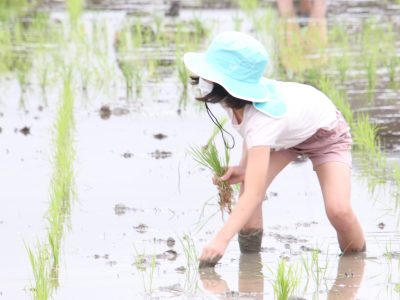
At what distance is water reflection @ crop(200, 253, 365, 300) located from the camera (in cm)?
374

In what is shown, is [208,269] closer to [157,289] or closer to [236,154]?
[157,289]

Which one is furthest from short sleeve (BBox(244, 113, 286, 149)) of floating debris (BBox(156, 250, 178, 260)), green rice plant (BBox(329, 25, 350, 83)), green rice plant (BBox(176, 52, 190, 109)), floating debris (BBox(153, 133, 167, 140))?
green rice plant (BBox(329, 25, 350, 83))

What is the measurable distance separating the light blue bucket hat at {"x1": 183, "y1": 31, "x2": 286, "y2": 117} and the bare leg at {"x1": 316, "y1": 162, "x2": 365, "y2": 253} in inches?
16.6

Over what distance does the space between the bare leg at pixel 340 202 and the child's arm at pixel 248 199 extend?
398 millimetres

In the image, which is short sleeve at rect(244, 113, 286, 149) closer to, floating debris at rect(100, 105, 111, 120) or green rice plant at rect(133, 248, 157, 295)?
green rice plant at rect(133, 248, 157, 295)

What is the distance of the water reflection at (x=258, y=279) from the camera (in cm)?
374

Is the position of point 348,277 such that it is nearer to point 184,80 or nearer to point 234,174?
point 234,174

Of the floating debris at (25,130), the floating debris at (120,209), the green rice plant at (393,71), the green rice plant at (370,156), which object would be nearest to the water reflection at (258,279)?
the floating debris at (120,209)

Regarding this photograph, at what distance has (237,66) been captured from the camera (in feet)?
12.3

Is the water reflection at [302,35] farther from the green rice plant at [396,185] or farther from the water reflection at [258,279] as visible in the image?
the water reflection at [258,279]

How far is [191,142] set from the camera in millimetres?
6152

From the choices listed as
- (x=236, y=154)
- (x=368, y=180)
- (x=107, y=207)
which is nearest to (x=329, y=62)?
(x=236, y=154)

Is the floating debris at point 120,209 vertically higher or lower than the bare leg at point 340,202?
lower

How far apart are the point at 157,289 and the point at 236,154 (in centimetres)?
212
